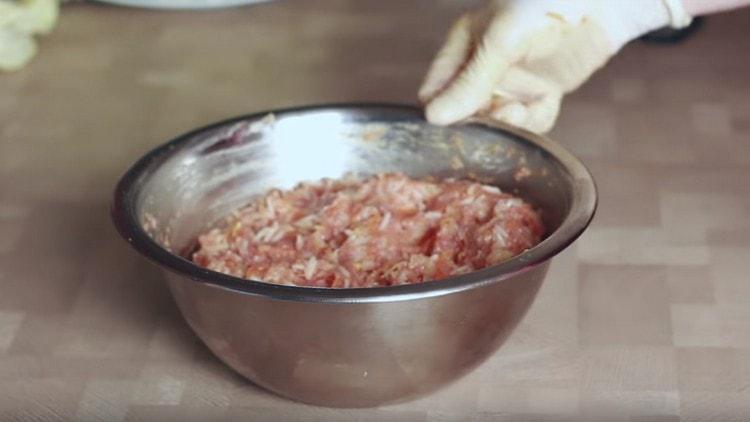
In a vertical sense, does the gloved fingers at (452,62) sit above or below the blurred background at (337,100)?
above

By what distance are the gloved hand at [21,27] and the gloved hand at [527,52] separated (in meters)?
0.72

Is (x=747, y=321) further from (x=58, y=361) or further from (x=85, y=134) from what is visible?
(x=85, y=134)

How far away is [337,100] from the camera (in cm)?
151

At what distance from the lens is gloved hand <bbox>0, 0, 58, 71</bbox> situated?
1.64 metres

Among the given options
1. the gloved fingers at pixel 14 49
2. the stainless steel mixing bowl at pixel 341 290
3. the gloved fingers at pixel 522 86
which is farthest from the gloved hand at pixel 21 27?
the gloved fingers at pixel 522 86

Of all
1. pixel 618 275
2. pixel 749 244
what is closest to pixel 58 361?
pixel 618 275

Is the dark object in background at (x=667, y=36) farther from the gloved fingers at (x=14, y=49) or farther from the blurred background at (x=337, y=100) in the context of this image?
the gloved fingers at (x=14, y=49)

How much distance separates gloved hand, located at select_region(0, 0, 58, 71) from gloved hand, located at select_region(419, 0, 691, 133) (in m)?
0.72

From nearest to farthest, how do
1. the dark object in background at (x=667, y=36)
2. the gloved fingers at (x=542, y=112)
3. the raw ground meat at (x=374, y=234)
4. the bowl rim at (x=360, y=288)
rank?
the bowl rim at (x=360, y=288) < the raw ground meat at (x=374, y=234) < the gloved fingers at (x=542, y=112) < the dark object in background at (x=667, y=36)

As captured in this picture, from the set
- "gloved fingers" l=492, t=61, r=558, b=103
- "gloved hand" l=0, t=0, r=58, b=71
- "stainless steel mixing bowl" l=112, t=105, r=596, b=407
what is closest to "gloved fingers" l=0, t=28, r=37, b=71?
"gloved hand" l=0, t=0, r=58, b=71

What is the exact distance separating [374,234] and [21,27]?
2.80 feet

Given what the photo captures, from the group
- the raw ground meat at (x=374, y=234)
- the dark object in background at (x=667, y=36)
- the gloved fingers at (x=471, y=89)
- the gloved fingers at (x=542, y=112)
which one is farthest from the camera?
the dark object in background at (x=667, y=36)

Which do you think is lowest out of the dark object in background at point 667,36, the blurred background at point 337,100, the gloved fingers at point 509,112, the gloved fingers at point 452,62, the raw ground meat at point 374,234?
the dark object in background at point 667,36

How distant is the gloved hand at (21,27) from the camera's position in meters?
1.64
